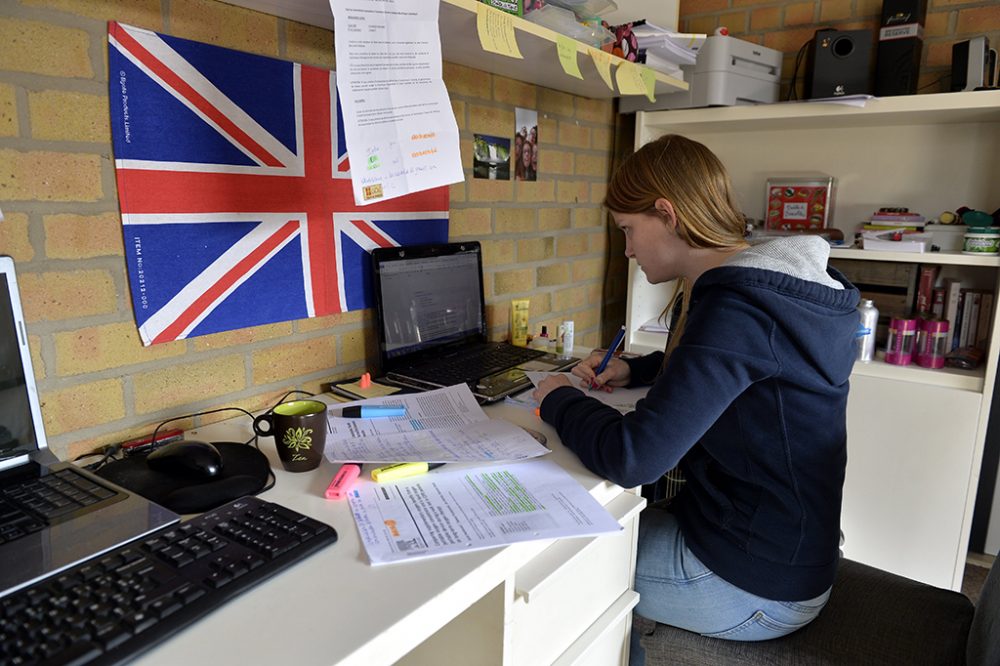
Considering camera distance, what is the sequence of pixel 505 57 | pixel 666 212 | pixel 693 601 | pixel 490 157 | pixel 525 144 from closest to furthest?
1. pixel 693 601
2. pixel 666 212
3. pixel 505 57
4. pixel 490 157
5. pixel 525 144

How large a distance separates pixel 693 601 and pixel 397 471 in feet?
1.80

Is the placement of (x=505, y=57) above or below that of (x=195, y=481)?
above

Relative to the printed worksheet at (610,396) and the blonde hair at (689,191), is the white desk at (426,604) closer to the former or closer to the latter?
the printed worksheet at (610,396)

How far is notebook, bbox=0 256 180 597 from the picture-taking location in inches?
26.1

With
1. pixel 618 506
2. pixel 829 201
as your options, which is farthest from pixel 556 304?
pixel 618 506

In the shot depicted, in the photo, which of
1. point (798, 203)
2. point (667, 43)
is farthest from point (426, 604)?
point (798, 203)

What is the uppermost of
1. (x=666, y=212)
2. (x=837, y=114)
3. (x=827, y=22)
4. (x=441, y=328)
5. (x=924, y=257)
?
(x=827, y=22)

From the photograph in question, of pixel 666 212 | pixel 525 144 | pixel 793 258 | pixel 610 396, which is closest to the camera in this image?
pixel 793 258

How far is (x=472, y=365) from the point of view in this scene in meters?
1.44

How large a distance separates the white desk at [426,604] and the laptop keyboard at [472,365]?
242 millimetres

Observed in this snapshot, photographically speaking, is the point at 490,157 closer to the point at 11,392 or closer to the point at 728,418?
the point at 728,418

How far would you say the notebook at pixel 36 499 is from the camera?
66cm

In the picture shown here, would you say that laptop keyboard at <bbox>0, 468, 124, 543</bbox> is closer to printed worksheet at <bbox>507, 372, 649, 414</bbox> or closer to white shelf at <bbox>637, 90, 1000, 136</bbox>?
printed worksheet at <bbox>507, 372, 649, 414</bbox>

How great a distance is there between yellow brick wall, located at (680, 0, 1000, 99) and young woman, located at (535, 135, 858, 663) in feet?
4.18
